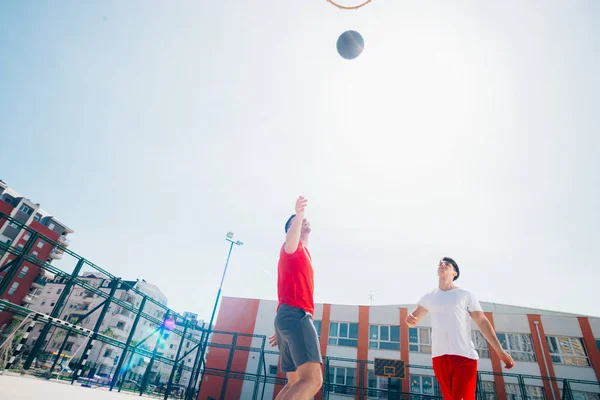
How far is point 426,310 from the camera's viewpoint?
326cm

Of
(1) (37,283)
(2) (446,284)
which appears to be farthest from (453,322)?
(1) (37,283)

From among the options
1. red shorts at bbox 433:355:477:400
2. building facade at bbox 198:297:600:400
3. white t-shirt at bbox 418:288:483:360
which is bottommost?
red shorts at bbox 433:355:477:400

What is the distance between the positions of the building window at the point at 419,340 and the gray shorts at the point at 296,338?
20244 millimetres

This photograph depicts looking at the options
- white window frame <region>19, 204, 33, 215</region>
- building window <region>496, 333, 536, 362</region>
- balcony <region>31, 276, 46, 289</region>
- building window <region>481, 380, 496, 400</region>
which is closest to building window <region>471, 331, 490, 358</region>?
building window <region>496, 333, 536, 362</region>

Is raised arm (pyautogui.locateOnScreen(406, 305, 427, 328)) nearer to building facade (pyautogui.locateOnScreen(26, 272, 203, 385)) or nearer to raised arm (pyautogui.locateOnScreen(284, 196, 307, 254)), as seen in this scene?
raised arm (pyautogui.locateOnScreen(284, 196, 307, 254))

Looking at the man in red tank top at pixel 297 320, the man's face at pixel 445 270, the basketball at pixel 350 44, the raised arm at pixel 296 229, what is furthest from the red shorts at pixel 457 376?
the basketball at pixel 350 44

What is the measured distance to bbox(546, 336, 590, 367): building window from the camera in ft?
57.8

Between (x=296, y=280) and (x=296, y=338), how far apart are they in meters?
0.42

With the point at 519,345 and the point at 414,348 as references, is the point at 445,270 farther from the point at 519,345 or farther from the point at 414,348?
the point at 519,345

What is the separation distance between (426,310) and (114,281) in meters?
8.29

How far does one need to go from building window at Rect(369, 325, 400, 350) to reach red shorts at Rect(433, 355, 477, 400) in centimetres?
1940

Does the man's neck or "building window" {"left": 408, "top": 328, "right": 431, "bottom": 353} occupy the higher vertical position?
"building window" {"left": 408, "top": 328, "right": 431, "bottom": 353}

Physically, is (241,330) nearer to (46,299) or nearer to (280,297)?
(280,297)

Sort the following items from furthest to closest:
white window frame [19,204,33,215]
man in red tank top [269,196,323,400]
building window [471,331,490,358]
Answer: white window frame [19,204,33,215]
building window [471,331,490,358]
man in red tank top [269,196,323,400]
